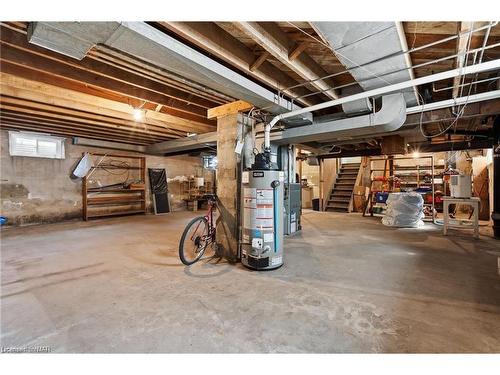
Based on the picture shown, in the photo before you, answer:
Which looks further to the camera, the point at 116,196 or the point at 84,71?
the point at 116,196

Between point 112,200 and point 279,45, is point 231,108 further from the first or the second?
point 112,200

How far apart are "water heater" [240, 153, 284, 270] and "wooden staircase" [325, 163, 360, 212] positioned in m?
6.02

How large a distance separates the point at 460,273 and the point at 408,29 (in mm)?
2537

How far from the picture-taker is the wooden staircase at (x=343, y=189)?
26.9 feet

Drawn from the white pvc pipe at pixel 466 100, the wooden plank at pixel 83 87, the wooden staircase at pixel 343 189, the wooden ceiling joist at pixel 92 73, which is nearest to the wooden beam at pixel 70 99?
the wooden plank at pixel 83 87

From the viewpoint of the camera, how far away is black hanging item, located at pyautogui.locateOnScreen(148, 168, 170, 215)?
24.9ft

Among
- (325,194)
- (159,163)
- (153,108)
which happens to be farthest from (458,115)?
(159,163)

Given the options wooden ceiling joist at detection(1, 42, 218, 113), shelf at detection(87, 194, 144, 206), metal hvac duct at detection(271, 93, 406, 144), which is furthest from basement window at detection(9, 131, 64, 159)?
metal hvac duct at detection(271, 93, 406, 144)

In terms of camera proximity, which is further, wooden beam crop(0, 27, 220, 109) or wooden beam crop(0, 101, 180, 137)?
wooden beam crop(0, 101, 180, 137)

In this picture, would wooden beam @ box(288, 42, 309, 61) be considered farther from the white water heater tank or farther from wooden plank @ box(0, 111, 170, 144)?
wooden plank @ box(0, 111, 170, 144)

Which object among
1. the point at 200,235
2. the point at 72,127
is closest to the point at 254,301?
the point at 200,235

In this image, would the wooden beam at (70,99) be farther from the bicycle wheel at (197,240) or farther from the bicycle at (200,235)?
the bicycle wheel at (197,240)

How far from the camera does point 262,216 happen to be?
8.69ft

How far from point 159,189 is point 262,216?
596 cm
